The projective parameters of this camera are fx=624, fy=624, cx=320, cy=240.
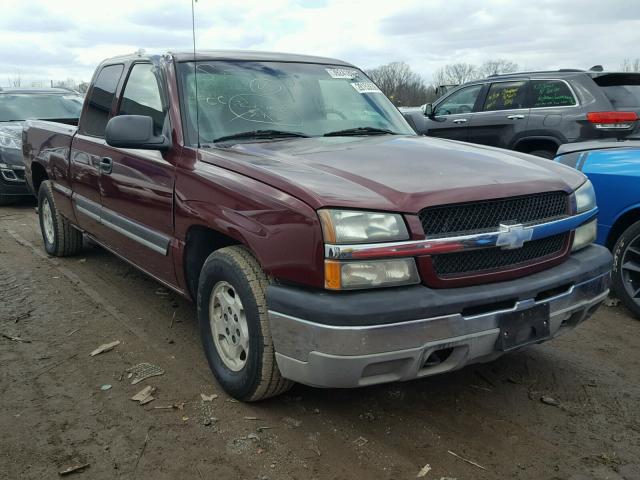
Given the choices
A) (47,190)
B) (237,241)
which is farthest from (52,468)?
(47,190)

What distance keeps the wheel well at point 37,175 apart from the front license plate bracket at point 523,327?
202 inches

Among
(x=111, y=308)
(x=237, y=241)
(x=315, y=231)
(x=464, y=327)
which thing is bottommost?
(x=111, y=308)

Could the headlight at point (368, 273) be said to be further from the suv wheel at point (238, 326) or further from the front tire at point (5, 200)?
the front tire at point (5, 200)

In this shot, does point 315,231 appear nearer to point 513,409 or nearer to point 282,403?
point 282,403

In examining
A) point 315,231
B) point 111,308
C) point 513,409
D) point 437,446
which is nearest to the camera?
point 315,231

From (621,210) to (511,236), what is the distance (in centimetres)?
219

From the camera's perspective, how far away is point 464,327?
8.57 feet

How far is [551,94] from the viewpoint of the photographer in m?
7.80

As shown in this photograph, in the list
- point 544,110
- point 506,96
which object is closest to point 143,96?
point 544,110

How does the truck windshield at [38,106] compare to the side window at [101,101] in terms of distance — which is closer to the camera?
the side window at [101,101]

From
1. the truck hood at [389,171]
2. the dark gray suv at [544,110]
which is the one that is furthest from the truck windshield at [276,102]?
the dark gray suv at [544,110]

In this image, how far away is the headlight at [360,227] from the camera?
2.54m

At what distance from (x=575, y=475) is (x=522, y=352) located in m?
1.30

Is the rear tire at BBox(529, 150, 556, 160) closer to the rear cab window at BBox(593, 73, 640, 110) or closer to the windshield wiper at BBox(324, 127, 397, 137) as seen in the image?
the rear cab window at BBox(593, 73, 640, 110)
